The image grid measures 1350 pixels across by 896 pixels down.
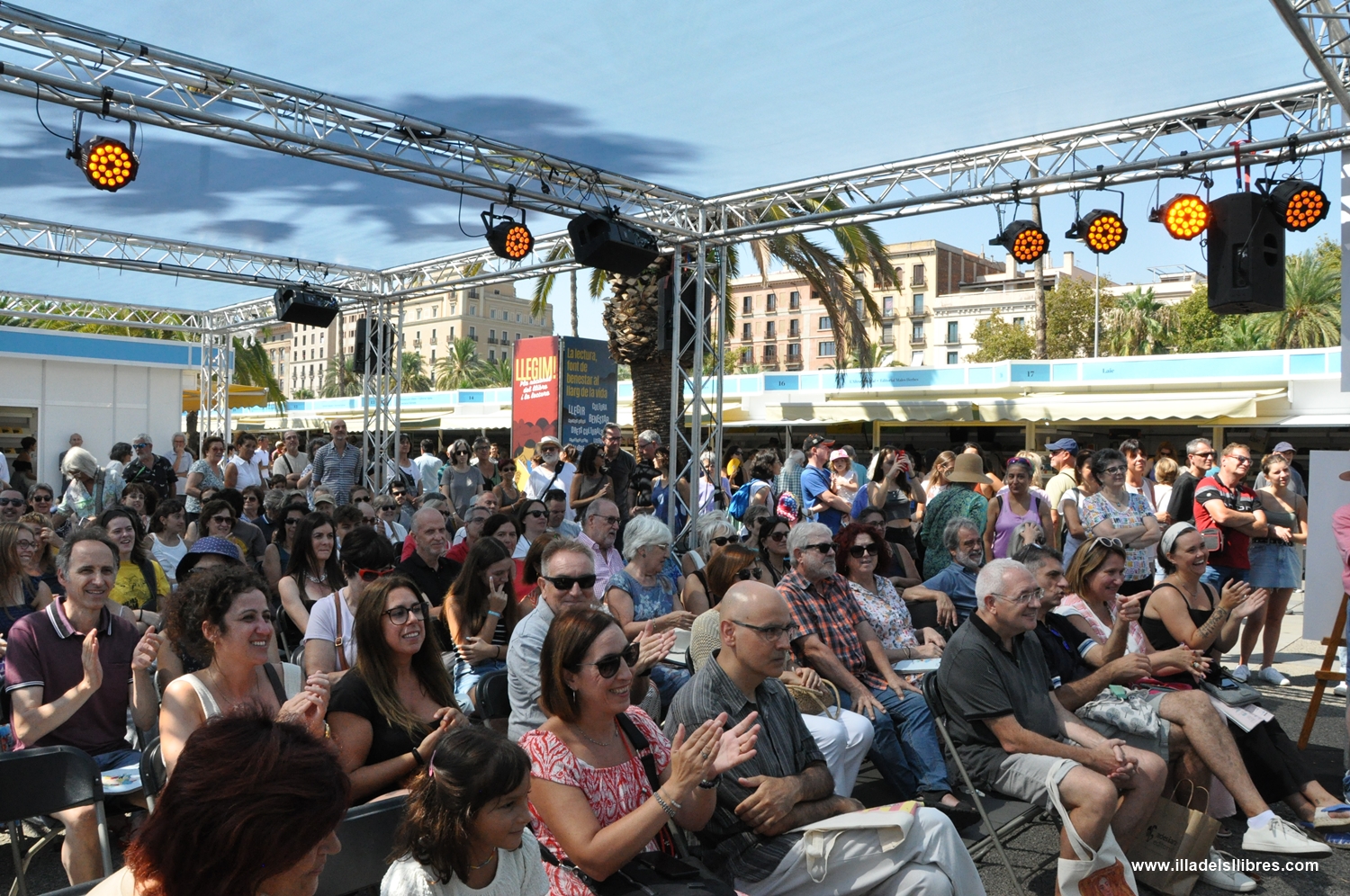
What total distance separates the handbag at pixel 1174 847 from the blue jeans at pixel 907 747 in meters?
0.80

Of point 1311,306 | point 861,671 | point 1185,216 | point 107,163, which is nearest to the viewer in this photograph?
point 861,671

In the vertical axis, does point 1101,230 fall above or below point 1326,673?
above

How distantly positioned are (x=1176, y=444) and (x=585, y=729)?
19328mm

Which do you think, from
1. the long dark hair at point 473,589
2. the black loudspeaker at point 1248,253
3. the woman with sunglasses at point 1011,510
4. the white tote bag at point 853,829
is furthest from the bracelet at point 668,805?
the black loudspeaker at point 1248,253

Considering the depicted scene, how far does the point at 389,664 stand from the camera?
3.20 m

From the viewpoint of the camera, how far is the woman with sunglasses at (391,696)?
2969 mm

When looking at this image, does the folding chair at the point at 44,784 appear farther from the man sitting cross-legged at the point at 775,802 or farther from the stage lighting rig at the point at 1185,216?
the stage lighting rig at the point at 1185,216

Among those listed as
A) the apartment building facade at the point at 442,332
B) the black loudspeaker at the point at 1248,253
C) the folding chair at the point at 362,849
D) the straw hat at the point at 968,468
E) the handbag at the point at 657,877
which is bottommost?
the handbag at the point at 657,877

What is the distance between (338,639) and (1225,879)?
3793 mm

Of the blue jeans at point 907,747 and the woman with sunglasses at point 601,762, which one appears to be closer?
the woman with sunglasses at point 601,762

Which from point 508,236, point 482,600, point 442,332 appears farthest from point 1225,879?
point 442,332

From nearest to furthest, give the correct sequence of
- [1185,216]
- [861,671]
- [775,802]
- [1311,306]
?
1. [775,802]
2. [861,671]
3. [1185,216]
4. [1311,306]

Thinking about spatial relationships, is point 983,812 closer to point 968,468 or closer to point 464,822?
point 464,822

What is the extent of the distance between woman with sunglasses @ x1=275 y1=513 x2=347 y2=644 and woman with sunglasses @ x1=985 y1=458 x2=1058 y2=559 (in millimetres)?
4621
